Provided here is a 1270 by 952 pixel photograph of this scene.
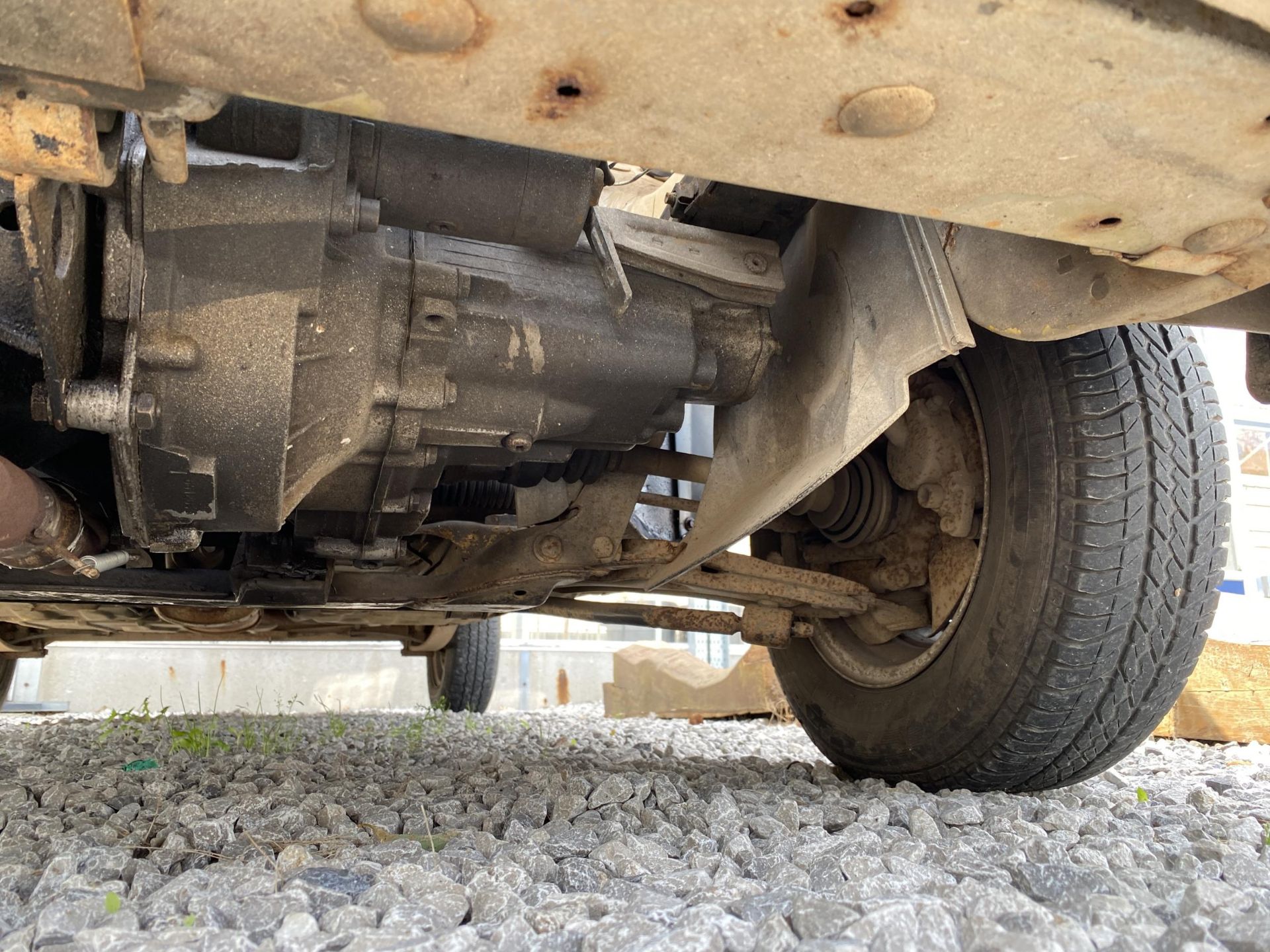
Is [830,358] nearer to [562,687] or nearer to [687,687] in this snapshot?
[687,687]

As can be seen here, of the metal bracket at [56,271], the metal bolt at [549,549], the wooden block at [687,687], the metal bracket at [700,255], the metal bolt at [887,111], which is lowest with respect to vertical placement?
the wooden block at [687,687]

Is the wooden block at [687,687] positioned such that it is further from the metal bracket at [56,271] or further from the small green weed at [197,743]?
the metal bracket at [56,271]

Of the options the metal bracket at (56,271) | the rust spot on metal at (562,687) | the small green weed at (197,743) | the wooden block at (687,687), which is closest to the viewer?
the metal bracket at (56,271)

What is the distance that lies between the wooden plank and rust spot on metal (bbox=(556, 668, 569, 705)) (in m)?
7.42

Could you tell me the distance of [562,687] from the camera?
33.2 feet

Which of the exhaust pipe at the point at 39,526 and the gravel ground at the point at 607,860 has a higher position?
the exhaust pipe at the point at 39,526

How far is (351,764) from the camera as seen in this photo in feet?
6.65

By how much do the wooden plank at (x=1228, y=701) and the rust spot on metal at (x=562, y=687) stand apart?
7.42m

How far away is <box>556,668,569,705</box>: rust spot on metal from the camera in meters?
10.1

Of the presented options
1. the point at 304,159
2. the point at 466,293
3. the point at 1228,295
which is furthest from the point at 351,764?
the point at 1228,295

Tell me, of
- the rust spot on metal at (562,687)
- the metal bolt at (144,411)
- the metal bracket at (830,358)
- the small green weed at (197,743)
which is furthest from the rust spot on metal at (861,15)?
the rust spot on metal at (562,687)

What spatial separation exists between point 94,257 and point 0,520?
0.32 m

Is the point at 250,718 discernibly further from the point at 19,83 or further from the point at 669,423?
the point at 19,83

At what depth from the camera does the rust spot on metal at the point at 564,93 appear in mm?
663
